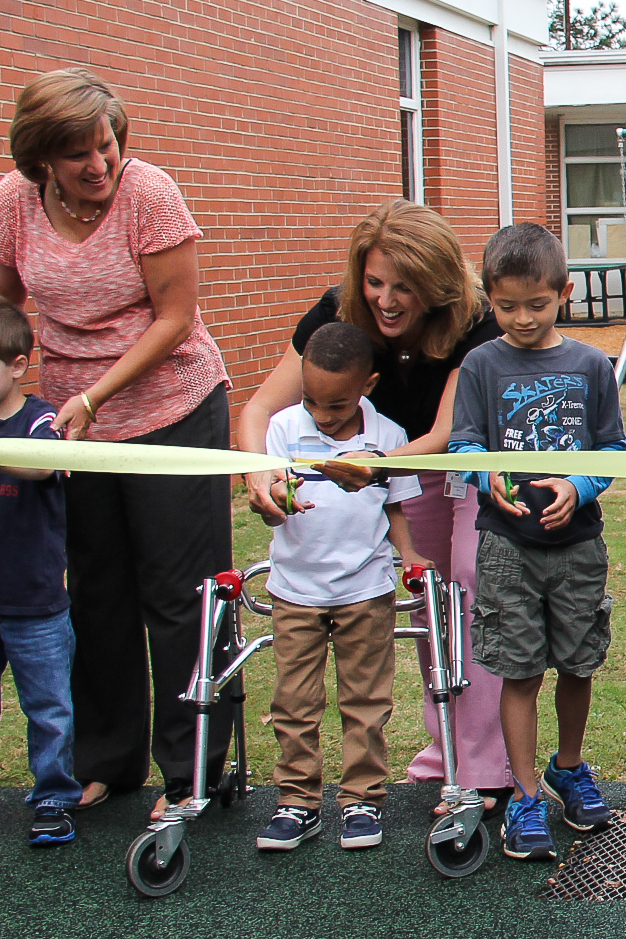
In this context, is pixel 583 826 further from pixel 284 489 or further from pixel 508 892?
pixel 284 489

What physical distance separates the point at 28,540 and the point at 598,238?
73.0ft

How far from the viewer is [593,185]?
24484mm

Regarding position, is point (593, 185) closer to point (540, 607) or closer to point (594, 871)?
point (540, 607)

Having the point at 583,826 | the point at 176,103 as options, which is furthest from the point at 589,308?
the point at 583,826

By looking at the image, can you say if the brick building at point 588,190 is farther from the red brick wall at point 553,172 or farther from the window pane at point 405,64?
the window pane at point 405,64

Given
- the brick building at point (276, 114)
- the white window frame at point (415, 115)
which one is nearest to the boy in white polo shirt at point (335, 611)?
the brick building at point (276, 114)

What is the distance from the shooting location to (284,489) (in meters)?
2.89

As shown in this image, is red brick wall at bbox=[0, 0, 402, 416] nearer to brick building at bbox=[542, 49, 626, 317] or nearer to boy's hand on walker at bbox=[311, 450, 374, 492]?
boy's hand on walker at bbox=[311, 450, 374, 492]

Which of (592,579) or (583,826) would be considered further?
(583,826)

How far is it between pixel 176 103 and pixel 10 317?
5589 millimetres

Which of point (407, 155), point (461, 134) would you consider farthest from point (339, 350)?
point (461, 134)

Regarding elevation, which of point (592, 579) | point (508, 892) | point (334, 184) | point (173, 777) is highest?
point (334, 184)

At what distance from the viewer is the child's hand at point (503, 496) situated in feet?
9.41

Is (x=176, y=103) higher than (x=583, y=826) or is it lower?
higher
